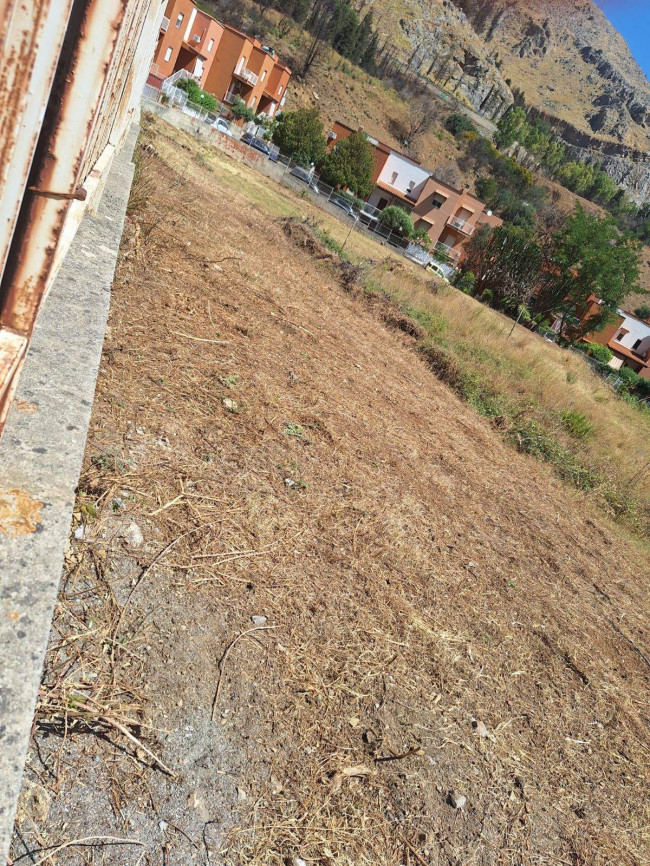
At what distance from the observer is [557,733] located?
288 centimetres

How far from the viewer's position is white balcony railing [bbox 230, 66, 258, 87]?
48906mm

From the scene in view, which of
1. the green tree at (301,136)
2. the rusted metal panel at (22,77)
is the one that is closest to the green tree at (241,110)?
the green tree at (301,136)

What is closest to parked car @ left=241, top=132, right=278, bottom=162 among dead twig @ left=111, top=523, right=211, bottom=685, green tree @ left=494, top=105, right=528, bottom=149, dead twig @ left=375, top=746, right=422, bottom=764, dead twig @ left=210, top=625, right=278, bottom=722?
dead twig @ left=111, top=523, right=211, bottom=685

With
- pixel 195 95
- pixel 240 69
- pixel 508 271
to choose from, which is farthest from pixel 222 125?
pixel 508 271

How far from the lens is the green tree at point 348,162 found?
46.4m

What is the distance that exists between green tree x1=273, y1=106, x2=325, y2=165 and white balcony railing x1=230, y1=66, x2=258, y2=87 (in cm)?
806

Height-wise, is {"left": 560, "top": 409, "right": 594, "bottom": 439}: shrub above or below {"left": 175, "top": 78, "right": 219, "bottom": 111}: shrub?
below

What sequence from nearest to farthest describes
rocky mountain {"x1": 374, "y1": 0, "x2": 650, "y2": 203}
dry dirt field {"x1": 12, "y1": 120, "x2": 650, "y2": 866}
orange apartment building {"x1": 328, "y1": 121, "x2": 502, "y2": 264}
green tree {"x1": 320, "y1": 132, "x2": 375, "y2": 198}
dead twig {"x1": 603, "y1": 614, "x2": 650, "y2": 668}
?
dry dirt field {"x1": 12, "y1": 120, "x2": 650, "y2": 866}, dead twig {"x1": 603, "y1": 614, "x2": 650, "y2": 668}, green tree {"x1": 320, "y1": 132, "x2": 375, "y2": 198}, orange apartment building {"x1": 328, "y1": 121, "x2": 502, "y2": 264}, rocky mountain {"x1": 374, "y1": 0, "x2": 650, "y2": 203}

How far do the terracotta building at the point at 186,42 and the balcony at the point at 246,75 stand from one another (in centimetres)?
229

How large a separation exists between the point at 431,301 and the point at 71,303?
40.0ft

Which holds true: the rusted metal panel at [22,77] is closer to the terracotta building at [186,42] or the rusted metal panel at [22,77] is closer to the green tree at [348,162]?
the terracotta building at [186,42]

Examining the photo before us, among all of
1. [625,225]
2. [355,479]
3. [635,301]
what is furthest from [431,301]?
[625,225]

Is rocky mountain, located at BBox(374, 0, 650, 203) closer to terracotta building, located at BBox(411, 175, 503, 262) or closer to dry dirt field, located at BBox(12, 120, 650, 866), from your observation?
terracotta building, located at BBox(411, 175, 503, 262)

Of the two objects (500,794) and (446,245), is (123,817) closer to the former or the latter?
(500,794)
